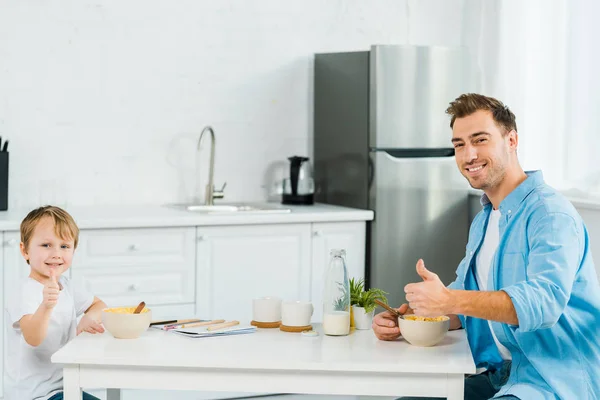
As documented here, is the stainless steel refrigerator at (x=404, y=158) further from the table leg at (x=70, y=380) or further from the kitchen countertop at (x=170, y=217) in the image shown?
the table leg at (x=70, y=380)

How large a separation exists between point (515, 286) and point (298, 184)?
2.55 m

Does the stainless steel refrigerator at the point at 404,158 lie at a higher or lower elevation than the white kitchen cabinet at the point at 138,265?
higher

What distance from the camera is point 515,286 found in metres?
2.15

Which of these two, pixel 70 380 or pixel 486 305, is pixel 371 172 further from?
pixel 70 380

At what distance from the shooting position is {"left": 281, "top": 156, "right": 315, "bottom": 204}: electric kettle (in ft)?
15.2

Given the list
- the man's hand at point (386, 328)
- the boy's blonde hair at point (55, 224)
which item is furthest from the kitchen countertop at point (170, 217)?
the man's hand at point (386, 328)

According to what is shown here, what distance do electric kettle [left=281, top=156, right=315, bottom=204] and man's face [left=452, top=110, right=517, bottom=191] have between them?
2.18 m

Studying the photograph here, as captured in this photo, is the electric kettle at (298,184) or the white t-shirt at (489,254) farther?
the electric kettle at (298,184)

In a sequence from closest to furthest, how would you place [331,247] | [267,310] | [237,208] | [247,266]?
[267,310] → [247,266] → [331,247] → [237,208]

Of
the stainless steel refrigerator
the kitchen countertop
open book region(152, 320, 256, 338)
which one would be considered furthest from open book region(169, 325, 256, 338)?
the stainless steel refrigerator

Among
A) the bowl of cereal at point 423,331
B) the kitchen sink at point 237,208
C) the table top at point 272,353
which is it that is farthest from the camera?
the kitchen sink at point 237,208

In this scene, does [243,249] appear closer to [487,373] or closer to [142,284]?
[142,284]

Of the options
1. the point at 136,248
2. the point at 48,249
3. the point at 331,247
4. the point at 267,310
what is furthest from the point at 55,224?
the point at 331,247

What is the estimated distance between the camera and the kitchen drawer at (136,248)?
3.84m
